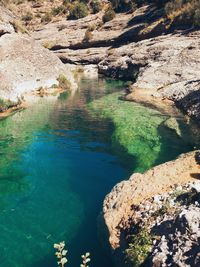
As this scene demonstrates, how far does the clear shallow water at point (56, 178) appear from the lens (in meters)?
15.2

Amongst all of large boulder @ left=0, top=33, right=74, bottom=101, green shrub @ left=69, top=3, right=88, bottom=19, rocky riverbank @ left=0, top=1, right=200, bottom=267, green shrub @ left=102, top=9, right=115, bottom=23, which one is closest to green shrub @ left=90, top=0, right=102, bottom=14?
green shrub @ left=69, top=3, right=88, bottom=19

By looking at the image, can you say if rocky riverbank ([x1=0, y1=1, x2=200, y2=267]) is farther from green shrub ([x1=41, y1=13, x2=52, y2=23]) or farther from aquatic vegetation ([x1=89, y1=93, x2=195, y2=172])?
aquatic vegetation ([x1=89, y1=93, x2=195, y2=172])

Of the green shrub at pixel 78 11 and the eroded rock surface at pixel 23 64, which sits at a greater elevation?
the green shrub at pixel 78 11

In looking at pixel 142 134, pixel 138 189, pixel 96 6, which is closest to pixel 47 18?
pixel 96 6

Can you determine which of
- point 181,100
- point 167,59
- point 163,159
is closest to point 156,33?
point 167,59

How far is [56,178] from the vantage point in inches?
871

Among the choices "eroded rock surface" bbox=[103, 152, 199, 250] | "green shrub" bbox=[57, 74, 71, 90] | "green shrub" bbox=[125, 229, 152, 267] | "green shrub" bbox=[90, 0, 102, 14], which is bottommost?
"green shrub" bbox=[57, 74, 71, 90]

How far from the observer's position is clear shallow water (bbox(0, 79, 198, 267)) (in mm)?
15164

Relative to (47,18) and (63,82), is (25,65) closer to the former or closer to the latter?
(63,82)

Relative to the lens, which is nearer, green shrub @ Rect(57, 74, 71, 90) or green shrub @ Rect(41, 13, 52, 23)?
green shrub @ Rect(57, 74, 71, 90)

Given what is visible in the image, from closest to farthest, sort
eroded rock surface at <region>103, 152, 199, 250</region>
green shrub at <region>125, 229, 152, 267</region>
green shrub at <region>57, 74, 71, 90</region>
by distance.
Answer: green shrub at <region>125, 229, 152, 267</region>, eroded rock surface at <region>103, 152, 199, 250</region>, green shrub at <region>57, 74, 71, 90</region>

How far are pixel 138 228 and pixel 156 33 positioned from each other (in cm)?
6988

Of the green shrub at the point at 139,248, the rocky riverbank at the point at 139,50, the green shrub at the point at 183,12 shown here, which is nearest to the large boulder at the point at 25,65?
the rocky riverbank at the point at 139,50

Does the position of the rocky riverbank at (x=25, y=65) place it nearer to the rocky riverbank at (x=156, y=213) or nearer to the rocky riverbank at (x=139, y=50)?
the rocky riverbank at (x=139, y=50)
